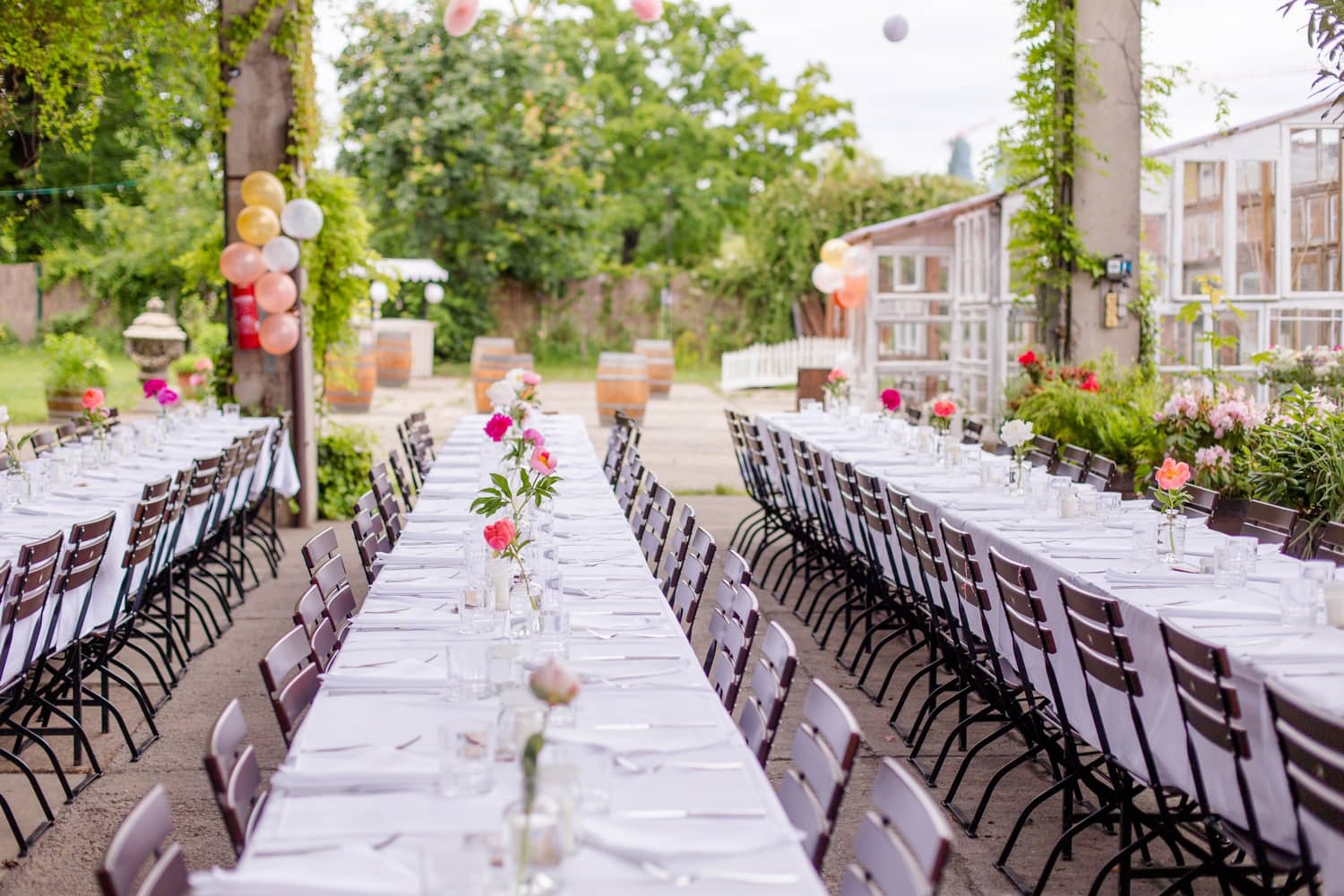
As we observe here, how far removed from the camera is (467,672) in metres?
3.12

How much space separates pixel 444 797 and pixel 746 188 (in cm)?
3132

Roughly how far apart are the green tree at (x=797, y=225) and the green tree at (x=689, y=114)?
672 cm

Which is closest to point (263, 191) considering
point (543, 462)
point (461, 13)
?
point (461, 13)

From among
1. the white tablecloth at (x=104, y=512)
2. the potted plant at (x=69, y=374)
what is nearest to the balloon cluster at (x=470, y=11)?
the white tablecloth at (x=104, y=512)

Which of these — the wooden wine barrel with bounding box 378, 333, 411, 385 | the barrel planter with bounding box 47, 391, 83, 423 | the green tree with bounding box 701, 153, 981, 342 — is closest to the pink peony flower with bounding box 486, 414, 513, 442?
the barrel planter with bounding box 47, 391, 83, 423

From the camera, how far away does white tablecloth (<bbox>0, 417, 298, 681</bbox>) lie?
512 centimetres

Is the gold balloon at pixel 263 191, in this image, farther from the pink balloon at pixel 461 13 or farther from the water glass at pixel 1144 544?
the water glass at pixel 1144 544

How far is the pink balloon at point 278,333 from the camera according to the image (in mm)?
9359

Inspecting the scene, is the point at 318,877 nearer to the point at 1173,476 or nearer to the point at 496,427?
the point at 1173,476

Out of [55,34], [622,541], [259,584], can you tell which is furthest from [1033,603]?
[55,34]

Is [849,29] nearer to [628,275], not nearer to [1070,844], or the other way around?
[628,275]

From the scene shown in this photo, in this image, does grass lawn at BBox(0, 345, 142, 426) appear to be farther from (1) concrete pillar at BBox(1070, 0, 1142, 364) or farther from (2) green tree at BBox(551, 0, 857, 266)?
(2) green tree at BBox(551, 0, 857, 266)

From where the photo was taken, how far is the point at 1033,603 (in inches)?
156

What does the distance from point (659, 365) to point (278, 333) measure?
34.6ft
